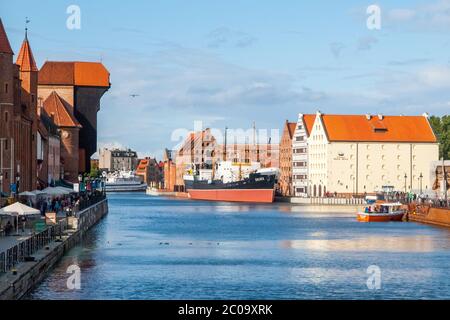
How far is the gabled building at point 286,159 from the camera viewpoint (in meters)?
192

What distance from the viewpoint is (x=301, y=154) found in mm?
182375

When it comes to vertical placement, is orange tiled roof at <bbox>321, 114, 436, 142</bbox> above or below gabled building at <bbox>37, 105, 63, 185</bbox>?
above

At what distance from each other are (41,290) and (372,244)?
36.1m

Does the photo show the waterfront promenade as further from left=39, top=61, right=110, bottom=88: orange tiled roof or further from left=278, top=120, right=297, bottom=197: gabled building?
left=278, top=120, right=297, bottom=197: gabled building

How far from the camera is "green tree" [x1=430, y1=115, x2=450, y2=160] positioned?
178375mm

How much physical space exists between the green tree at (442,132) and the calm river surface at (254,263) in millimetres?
88736

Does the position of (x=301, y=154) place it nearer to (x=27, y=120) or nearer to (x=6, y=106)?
(x=27, y=120)

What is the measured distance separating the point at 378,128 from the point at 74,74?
59.2m

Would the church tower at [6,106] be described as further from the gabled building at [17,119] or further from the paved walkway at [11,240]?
the paved walkway at [11,240]

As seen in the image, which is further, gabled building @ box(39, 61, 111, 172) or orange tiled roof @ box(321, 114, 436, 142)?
orange tiled roof @ box(321, 114, 436, 142)

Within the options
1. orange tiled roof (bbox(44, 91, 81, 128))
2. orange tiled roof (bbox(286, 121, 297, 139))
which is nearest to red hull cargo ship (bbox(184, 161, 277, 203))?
orange tiled roof (bbox(286, 121, 297, 139))

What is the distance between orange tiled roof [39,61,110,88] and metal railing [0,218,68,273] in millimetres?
74367

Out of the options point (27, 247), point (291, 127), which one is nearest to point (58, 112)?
point (291, 127)
